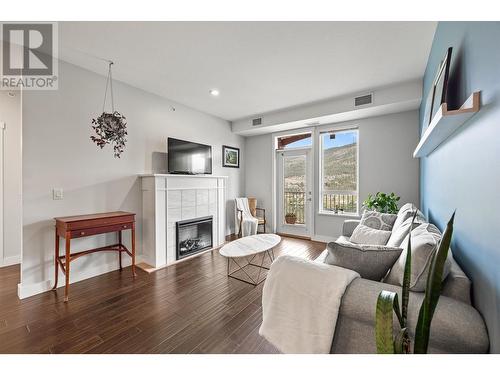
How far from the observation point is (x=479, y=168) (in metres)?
1.02

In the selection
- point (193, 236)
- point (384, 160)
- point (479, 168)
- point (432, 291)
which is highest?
point (384, 160)

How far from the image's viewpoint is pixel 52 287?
245cm

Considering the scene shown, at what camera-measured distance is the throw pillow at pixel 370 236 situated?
7.26 ft

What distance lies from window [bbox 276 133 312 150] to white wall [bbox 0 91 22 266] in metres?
4.64

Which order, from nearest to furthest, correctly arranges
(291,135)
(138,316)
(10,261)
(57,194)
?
(138,316) < (57,194) < (10,261) < (291,135)

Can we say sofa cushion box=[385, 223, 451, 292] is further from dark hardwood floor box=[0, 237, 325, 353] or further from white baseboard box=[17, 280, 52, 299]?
white baseboard box=[17, 280, 52, 299]

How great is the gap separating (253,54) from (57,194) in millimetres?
2822

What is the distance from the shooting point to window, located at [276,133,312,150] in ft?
15.8

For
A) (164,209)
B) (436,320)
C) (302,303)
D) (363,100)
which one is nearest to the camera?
(436,320)

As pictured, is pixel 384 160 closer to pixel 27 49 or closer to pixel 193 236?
pixel 193 236

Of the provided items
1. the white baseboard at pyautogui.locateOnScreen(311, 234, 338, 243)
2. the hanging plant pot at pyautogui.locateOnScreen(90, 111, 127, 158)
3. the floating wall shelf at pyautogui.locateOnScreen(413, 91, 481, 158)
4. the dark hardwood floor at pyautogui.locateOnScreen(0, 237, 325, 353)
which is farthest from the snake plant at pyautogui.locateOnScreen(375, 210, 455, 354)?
the white baseboard at pyautogui.locateOnScreen(311, 234, 338, 243)

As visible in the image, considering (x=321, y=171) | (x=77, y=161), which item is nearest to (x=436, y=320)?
(x=77, y=161)

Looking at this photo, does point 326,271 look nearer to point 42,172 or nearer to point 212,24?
point 212,24

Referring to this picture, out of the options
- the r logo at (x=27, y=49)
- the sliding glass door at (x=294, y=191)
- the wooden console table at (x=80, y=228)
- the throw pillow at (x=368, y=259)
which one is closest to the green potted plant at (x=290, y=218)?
the sliding glass door at (x=294, y=191)
